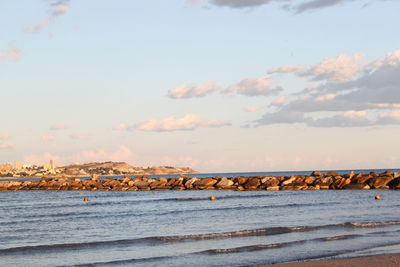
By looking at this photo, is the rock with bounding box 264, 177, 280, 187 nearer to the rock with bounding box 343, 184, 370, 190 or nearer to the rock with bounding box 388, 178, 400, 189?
the rock with bounding box 343, 184, 370, 190

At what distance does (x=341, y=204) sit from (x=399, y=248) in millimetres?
21414

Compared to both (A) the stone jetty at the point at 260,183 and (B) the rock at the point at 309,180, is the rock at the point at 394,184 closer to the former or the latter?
(A) the stone jetty at the point at 260,183

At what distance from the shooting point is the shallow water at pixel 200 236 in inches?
754

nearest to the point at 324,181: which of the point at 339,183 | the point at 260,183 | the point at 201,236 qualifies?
the point at 339,183

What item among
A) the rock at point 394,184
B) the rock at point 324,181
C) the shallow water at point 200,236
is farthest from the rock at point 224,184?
the shallow water at point 200,236

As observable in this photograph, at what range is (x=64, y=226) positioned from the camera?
100ft

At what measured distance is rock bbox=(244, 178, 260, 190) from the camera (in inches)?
2766

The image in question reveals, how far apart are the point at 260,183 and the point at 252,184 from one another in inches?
60.6

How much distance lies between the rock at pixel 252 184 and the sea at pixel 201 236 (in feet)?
103

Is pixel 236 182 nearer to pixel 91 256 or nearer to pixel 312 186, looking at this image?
pixel 312 186

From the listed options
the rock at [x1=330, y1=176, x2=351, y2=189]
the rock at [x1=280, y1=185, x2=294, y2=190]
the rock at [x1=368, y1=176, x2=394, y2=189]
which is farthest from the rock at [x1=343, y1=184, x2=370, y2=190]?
the rock at [x1=280, y1=185, x2=294, y2=190]

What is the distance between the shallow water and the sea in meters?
0.03

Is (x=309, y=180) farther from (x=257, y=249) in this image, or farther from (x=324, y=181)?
(x=257, y=249)

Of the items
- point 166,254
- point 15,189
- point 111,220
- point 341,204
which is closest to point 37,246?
point 166,254
